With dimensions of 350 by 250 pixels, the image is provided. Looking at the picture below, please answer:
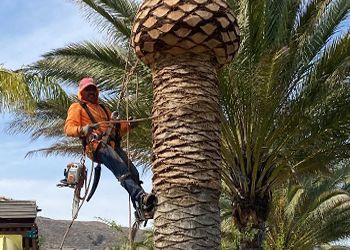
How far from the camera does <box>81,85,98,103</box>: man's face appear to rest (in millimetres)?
4934

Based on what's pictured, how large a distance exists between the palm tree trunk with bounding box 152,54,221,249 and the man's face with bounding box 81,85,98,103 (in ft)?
3.27

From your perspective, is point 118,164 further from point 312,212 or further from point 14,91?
point 312,212

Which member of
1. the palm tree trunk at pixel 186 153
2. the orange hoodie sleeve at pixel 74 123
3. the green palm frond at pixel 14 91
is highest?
the green palm frond at pixel 14 91

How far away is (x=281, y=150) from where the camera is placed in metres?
10.8

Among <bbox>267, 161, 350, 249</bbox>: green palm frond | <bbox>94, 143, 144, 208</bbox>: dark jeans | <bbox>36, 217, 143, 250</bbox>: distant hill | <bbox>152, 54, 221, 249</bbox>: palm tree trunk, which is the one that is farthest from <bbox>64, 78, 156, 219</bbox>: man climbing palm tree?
<bbox>36, 217, 143, 250</bbox>: distant hill

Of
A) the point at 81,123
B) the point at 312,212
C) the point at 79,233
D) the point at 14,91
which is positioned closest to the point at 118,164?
the point at 81,123

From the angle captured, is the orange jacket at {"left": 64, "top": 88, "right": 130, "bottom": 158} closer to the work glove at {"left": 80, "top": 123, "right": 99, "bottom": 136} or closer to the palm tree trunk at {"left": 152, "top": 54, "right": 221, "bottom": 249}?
the work glove at {"left": 80, "top": 123, "right": 99, "bottom": 136}

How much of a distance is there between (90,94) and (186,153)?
1401 mm

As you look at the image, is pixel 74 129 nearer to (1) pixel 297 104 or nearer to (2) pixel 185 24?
(2) pixel 185 24

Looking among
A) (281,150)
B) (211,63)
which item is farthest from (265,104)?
(211,63)

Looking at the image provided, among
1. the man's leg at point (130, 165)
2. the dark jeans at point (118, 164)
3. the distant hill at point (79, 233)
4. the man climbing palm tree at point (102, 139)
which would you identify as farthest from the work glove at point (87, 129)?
the distant hill at point (79, 233)

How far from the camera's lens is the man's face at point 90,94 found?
493 centimetres

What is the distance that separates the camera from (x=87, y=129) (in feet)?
14.6

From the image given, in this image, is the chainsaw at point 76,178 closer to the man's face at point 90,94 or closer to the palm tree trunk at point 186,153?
the man's face at point 90,94
